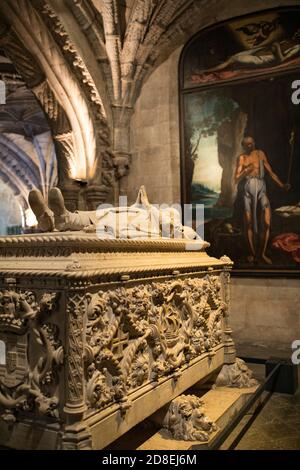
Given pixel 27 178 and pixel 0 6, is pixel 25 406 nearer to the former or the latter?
pixel 0 6

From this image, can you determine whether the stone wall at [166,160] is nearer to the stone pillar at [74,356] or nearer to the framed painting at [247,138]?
the framed painting at [247,138]

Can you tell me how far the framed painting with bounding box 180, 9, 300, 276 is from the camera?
582 centimetres

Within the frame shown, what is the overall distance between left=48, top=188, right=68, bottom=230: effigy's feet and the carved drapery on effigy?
0.72m

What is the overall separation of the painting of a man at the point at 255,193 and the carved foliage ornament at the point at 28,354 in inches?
162

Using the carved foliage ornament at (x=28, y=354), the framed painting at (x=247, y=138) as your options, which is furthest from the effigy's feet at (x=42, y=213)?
the framed painting at (x=247, y=138)

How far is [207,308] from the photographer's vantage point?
3775 mm

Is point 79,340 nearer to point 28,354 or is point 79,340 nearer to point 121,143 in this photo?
point 28,354

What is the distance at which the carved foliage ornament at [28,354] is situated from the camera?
2.27 metres

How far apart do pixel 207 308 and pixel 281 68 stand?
148 inches

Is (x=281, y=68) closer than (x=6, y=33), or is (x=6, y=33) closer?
(x=6, y=33)

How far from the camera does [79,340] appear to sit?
2189 mm

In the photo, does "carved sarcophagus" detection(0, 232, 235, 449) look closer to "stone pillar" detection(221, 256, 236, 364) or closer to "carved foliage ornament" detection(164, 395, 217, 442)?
"carved foliage ornament" detection(164, 395, 217, 442)

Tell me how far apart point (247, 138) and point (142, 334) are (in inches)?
162

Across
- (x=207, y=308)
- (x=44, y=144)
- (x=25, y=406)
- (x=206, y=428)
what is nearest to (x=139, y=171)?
(x=207, y=308)
